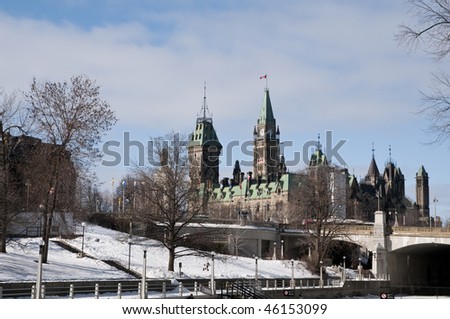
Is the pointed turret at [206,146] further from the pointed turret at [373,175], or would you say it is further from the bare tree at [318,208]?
the bare tree at [318,208]

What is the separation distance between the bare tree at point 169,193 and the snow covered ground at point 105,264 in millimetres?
2351

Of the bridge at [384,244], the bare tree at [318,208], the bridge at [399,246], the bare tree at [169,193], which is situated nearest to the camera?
the bare tree at [169,193]

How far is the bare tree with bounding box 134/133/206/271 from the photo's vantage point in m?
49.6

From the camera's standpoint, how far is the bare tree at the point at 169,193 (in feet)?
163

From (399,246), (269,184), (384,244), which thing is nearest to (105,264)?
(384,244)

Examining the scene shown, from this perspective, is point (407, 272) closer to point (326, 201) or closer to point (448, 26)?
point (326, 201)

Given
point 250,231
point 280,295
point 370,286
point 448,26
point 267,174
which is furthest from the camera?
point 267,174

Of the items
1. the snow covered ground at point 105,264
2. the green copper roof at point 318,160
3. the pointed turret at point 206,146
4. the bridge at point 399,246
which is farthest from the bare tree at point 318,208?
the pointed turret at point 206,146

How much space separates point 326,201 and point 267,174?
415ft

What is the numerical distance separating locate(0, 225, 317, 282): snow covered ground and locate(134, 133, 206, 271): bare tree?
235 centimetres

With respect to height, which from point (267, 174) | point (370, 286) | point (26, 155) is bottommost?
point (370, 286)

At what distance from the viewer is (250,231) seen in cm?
7838

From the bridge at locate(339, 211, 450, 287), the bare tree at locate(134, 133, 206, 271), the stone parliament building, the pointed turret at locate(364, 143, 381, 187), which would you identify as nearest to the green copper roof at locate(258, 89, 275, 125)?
the stone parliament building
